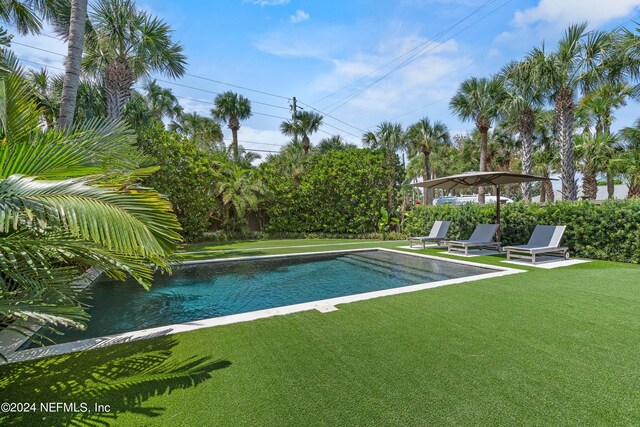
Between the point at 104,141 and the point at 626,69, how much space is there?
16.3m

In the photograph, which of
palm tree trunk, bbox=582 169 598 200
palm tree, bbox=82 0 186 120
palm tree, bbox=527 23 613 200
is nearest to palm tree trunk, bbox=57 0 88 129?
palm tree, bbox=82 0 186 120

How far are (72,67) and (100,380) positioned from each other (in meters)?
6.53

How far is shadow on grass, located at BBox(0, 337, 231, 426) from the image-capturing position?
2.41 metres

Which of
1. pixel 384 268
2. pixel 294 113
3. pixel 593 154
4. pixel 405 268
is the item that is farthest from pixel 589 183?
pixel 294 113

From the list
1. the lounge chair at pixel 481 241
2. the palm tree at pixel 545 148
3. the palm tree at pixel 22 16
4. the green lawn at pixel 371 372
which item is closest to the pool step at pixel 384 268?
the lounge chair at pixel 481 241

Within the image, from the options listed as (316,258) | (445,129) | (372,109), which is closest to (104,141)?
(316,258)

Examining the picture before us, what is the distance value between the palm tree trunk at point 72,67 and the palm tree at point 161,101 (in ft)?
68.3

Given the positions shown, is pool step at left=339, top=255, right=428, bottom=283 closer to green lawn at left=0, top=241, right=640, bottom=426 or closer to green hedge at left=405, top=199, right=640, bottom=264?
green lawn at left=0, top=241, right=640, bottom=426

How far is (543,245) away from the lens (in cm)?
921

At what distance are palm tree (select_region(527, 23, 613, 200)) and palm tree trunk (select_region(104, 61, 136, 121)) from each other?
1923 centimetres

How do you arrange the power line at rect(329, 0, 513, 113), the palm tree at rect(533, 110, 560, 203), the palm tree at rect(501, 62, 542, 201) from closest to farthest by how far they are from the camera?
the power line at rect(329, 0, 513, 113) → the palm tree at rect(501, 62, 542, 201) → the palm tree at rect(533, 110, 560, 203)

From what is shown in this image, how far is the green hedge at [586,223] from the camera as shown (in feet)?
27.6

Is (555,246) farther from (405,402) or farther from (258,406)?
(258,406)

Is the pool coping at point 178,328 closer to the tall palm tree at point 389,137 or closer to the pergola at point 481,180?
the pergola at point 481,180
